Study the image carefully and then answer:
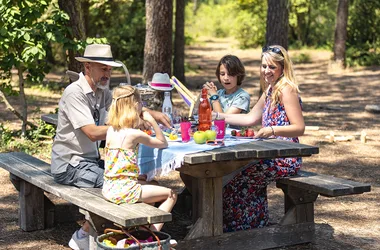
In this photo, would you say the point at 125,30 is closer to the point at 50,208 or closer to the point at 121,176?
the point at 50,208

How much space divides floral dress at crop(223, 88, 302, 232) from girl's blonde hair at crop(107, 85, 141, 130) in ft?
3.71

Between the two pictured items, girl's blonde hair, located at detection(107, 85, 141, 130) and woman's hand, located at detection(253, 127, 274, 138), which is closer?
girl's blonde hair, located at detection(107, 85, 141, 130)

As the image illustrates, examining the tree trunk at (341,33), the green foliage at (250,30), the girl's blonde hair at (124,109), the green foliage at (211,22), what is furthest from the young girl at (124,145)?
the green foliage at (211,22)

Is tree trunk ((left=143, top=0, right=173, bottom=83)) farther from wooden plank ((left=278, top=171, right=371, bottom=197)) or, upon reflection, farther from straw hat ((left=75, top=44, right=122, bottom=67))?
wooden plank ((left=278, top=171, right=371, bottom=197))

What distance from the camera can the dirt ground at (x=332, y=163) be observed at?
583cm

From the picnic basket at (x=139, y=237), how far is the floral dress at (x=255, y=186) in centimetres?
111

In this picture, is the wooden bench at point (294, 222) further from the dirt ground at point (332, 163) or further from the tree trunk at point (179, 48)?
the tree trunk at point (179, 48)

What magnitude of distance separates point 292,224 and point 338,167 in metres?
3.33

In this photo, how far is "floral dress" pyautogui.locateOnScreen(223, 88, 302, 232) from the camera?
540 cm

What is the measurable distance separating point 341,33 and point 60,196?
1589cm

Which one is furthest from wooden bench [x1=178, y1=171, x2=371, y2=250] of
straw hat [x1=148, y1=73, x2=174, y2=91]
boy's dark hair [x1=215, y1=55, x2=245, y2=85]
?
straw hat [x1=148, y1=73, x2=174, y2=91]

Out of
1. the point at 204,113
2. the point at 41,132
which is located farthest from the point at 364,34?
the point at 204,113

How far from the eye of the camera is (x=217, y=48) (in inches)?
1256

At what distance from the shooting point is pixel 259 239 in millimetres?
5332
